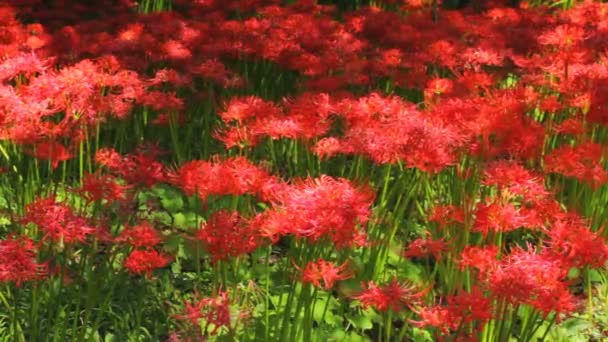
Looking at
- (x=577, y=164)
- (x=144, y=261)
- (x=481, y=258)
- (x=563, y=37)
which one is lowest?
(x=144, y=261)

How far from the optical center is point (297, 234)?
2053 millimetres

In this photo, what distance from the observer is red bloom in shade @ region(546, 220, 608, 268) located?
223 centimetres

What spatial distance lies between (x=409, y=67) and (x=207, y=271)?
1.48m

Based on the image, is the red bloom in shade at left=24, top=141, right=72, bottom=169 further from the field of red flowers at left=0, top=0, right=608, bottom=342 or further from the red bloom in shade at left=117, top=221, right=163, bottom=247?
the red bloom in shade at left=117, top=221, right=163, bottom=247

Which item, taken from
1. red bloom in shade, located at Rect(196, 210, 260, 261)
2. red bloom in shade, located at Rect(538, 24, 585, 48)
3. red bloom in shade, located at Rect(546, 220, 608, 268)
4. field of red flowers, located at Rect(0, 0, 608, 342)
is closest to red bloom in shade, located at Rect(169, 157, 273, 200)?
field of red flowers, located at Rect(0, 0, 608, 342)

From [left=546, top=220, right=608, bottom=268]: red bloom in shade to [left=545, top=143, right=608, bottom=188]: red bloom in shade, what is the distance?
0.56 m

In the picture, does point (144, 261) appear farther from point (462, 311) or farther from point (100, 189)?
point (462, 311)

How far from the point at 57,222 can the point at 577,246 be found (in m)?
1.45

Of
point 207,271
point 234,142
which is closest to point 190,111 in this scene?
point 207,271

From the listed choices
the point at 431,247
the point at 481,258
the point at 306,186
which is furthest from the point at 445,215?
the point at 306,186

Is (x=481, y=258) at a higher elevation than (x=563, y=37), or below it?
below

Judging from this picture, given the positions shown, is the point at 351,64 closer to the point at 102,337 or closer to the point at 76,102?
the point at 76,102

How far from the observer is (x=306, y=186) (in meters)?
2.26

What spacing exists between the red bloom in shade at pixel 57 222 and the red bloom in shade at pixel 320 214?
0.51 meters
